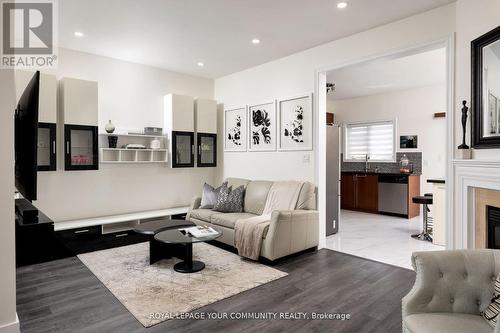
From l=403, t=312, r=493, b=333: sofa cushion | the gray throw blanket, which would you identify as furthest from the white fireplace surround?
the gray throw blanket

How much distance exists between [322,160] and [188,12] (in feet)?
8.43

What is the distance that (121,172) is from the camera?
4.90m

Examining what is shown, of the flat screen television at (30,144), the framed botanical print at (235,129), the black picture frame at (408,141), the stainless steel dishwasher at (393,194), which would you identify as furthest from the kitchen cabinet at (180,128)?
the black picture frame at (408,141)

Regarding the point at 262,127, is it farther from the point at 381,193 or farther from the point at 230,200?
the point at 381,193

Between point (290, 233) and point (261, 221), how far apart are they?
0.39 m

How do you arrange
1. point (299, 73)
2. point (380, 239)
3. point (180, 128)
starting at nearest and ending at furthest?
point (299, 73)
point (380, 239)
point (180, 128)

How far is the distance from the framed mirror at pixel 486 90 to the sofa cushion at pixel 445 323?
159 centimetres

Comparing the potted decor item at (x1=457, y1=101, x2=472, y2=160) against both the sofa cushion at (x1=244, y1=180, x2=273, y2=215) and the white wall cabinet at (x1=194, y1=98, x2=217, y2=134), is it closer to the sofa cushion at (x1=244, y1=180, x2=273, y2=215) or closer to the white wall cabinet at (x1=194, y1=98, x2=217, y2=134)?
the sofa cushion at (x1=244, y1=180, x2=273, y2=215)

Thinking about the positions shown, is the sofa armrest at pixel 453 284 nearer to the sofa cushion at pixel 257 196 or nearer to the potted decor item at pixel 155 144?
the sofa cushion at pixel 257 196

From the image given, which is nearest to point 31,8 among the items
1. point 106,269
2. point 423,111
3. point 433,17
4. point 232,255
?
point 106,269

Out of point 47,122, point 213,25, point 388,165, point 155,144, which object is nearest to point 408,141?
point 388,165

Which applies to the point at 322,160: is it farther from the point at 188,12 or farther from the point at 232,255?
the point at 188,12

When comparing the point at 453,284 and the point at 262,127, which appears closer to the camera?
the point at 453,284

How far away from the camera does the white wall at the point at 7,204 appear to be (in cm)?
207
